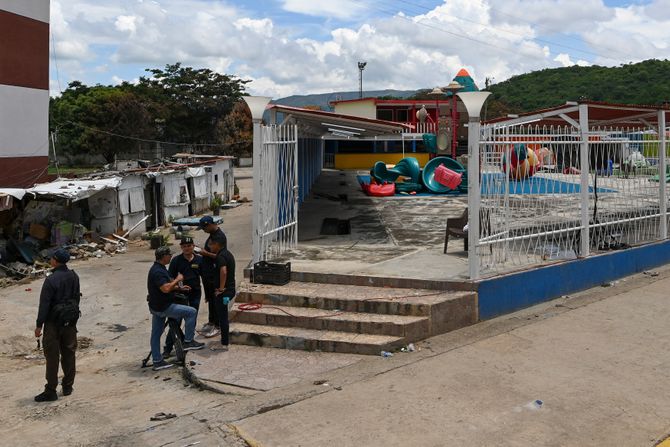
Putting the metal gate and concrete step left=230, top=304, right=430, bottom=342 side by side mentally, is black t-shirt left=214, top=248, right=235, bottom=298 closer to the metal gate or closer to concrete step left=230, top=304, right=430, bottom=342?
→ concrete step left=230, top=304, right=430, bottom=342

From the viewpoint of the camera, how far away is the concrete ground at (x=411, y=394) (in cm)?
469

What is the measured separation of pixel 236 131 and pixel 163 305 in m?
47.6

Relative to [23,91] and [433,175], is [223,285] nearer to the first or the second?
[433,175]

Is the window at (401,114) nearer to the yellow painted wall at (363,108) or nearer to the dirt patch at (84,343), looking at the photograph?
the yellow painted wall at (363,108)

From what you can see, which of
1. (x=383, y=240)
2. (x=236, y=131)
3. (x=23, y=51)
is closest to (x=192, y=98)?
(x=236, y=131)

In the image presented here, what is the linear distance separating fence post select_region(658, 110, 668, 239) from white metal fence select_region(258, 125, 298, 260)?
6.20 meters

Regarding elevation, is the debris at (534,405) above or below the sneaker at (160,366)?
above

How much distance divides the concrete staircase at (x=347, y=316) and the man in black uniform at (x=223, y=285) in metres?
0.20

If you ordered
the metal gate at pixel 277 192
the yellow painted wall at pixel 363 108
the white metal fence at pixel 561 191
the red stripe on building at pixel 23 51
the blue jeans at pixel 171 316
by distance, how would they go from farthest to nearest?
the yellow painted wall at pixel 363 108 < the red stripe on building at pixel 23 51 < the metal gate at pixel 277 192 < the white metal fence at pixel 561 191 < the blue jeans at pixel 171 316

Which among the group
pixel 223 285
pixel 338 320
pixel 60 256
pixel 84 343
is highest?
pixel 60 256

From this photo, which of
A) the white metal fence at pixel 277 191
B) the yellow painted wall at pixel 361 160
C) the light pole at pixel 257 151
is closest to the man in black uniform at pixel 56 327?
the light pole at pixel 257 151

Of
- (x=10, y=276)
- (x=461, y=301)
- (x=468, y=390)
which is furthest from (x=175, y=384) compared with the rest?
(x=10, y=276)

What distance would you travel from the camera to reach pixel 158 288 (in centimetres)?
639

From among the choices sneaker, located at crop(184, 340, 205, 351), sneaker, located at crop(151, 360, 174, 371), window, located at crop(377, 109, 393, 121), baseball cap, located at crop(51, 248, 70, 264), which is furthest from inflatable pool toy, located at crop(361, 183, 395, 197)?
window, located at crop(377, 109, 393, 121)
